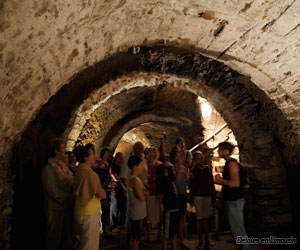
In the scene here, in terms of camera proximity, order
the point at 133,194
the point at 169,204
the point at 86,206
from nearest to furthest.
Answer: the point at 86,206 < the point at 133,194 < the point at 169,204

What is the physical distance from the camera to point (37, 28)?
53.9 inches

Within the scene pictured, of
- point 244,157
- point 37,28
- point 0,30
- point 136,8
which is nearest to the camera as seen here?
point 0,30

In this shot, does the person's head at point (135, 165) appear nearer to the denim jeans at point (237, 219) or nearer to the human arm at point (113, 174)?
the denim jeans at point (237, 219)

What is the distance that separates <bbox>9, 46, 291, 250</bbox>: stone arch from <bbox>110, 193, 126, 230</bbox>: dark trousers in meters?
1.80

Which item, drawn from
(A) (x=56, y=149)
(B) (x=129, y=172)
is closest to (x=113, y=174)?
(B) (x=129, y=172)

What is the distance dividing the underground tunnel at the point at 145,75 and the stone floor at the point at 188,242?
463mm

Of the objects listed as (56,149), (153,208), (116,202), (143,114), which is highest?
(143,114)

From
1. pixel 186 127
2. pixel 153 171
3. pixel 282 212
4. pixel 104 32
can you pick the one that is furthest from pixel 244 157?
pixel 186 127

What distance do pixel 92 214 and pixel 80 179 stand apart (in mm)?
373

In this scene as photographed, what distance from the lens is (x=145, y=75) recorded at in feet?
10.9

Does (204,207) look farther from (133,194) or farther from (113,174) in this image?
(113,174)

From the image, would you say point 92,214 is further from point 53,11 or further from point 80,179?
point 53,11

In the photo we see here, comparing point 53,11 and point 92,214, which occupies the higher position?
point 53,11

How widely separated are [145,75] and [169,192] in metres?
1.75
